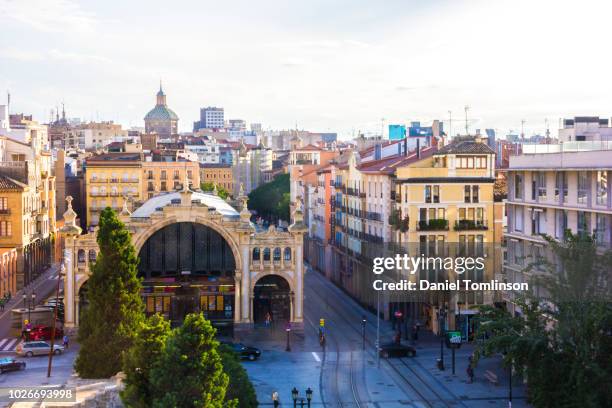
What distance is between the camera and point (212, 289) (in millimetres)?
80125

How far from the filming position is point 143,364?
41.8 meters

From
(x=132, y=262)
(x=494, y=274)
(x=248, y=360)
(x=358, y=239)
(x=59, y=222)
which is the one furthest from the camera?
(x=59, y=222)

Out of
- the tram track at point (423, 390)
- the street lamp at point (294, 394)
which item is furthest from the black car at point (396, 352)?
the street lamp at point (294, 394)

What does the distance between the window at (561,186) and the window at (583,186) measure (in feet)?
5.64

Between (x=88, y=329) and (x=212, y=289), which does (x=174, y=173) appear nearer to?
(x=212, y=289)

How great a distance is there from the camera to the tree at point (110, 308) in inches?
2208

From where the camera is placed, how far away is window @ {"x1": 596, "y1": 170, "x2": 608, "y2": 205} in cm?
5275

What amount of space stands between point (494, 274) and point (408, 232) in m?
7.97

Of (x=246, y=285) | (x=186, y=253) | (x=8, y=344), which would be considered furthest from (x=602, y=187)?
(x=8, y=344)

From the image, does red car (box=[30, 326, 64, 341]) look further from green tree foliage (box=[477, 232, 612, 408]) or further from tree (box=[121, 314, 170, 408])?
green tree foliage (box=[477, 232, 612, 408])

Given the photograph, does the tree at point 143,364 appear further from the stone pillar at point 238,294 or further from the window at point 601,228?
the stone pillar at point 238,294

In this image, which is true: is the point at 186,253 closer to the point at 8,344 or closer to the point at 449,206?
the point at 8,344

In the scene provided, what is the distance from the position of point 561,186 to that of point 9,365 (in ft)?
120

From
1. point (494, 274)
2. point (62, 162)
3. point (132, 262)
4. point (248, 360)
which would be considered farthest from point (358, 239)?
point (62, 162)
